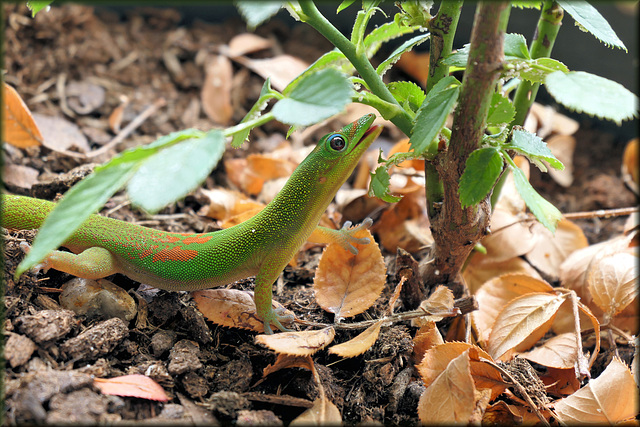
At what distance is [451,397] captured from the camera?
165 centimetres

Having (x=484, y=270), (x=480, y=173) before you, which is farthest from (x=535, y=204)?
(x=484, y=270)

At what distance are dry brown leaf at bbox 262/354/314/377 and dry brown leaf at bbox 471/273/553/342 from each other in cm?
83

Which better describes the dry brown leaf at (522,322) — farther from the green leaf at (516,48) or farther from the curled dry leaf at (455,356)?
the green leaf at (516,48)

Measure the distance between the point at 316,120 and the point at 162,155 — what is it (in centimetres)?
38

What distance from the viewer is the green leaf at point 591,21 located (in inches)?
65.9

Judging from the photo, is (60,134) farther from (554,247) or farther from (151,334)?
(554,247)

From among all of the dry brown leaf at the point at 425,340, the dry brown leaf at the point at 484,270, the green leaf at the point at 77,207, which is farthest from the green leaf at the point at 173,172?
the dry brown leaf at the point at 484,270

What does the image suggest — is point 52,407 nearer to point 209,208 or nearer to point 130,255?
point 130,255

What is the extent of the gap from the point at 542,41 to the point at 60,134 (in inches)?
108

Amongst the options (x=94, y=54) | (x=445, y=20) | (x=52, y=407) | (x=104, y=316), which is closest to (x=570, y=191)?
(x=445, y=20)

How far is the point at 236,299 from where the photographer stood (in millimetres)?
2232

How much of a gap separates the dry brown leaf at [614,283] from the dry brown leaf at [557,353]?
9.2 inches

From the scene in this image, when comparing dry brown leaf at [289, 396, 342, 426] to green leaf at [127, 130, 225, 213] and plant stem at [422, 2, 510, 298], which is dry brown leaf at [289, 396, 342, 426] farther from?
green leaf at [127, 130, 225, 213]

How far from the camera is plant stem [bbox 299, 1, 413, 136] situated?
1.69 metres
